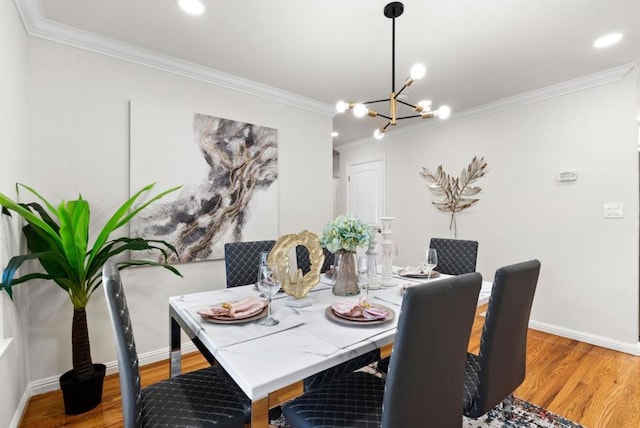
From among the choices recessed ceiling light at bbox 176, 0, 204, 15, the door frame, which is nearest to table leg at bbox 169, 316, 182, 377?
recessed ceiling light at bbox 176, 0, 204, 15

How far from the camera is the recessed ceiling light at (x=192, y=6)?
6.07ft

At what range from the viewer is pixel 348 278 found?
5.68ft

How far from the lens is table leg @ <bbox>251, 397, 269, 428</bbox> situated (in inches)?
34.7

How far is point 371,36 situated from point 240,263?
1.90 meters

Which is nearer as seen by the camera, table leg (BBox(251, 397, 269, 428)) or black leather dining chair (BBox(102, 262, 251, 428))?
table leg (BBox(251, 397, 269, 428))

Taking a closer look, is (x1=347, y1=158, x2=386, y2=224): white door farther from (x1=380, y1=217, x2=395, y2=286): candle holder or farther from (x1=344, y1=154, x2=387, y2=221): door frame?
(x1=380, y1=217, x2=395, y2=286): candle holder

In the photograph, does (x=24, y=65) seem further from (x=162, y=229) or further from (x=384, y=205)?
(x=384, y=205)

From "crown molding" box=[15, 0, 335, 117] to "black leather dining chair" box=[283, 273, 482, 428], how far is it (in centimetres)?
267

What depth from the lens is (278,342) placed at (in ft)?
3.64

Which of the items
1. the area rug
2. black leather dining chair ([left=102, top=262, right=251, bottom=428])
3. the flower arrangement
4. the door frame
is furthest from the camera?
the door frame

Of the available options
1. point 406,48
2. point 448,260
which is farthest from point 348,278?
point 406,48

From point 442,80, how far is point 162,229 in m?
2.88

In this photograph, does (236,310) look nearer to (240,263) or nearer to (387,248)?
(240,263)

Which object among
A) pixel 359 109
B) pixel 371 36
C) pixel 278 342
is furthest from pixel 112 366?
pixel 371 36
